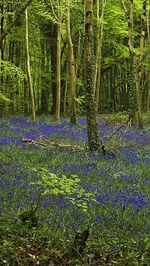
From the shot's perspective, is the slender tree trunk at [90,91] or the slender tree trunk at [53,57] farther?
the slender tree trunk at [53,57]

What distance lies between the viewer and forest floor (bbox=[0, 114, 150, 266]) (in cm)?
609

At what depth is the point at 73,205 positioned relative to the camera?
8.62m

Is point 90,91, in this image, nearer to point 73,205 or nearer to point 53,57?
point 73,205

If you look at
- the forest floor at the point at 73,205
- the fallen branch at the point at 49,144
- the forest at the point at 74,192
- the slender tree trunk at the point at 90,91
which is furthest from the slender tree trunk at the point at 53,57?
the slender tree trunk at the point at 90,91

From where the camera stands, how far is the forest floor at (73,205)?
6090mm

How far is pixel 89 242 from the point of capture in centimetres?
656

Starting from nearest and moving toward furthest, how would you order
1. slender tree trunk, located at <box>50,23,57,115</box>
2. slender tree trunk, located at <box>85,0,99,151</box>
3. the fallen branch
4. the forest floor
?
the forest floor, slender tree trunk, located at <box>85,0,99,151</box>, the fallen branch, slender tree trunk, located at <box>50,23,57,115</box>

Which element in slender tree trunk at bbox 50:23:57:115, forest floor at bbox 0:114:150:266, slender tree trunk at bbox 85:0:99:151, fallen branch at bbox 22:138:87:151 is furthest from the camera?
slender tree trunk at bbox 50:23:57:115

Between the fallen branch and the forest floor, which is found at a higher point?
the forest floor

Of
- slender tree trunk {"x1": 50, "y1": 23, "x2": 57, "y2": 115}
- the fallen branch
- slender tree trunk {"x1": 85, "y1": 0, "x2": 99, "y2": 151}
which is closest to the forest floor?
the fallen branch

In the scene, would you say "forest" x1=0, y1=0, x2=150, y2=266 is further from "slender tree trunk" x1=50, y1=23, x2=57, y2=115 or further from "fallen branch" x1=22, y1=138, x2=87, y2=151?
"slender tree trunk" x1=50, y1=23, x2=57, y2=115

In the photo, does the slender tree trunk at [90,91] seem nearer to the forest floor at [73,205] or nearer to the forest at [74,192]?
the forest at [74,192]

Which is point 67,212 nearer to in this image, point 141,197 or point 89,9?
point 141,197

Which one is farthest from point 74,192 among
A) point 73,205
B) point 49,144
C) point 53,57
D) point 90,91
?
point 53,57
